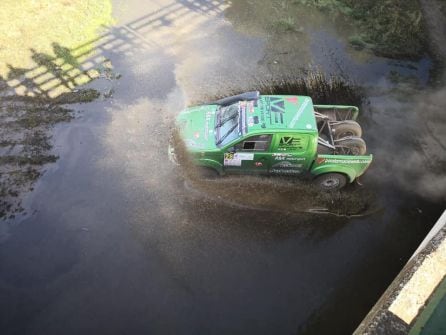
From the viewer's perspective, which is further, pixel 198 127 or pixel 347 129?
pixel 347 129

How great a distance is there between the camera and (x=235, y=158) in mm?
9422

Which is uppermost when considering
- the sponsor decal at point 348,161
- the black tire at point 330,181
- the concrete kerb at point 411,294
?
the sponsor decal at point 348,161

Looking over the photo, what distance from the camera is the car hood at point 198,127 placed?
31.2 feet

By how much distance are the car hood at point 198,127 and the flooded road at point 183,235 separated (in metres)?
1.26

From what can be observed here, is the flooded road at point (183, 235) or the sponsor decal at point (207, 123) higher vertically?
the sponsor decal at point (207, 123)

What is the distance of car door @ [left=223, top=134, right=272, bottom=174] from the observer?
9062mm

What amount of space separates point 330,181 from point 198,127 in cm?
397

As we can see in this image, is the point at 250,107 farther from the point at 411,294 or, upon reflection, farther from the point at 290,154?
the point at 411,294

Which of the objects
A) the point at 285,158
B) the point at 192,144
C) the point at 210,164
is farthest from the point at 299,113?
the point at 192,144

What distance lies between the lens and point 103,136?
37.1 ft

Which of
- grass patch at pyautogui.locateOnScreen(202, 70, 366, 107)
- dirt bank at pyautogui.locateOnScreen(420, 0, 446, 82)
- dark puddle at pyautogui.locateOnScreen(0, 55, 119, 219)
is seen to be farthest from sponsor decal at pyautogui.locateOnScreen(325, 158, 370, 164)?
dark puddle at pyautogui.locateOnScreen(0, 55, 119, 219)

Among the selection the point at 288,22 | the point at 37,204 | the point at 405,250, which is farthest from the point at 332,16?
the point at 37,204

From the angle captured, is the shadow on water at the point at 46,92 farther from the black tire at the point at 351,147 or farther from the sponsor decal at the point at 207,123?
the black tire at the point at 351,147

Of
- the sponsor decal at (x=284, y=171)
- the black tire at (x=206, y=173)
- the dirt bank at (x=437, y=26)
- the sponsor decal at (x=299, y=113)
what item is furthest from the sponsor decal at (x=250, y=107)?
the dirt bank at (x=437, y=26)
